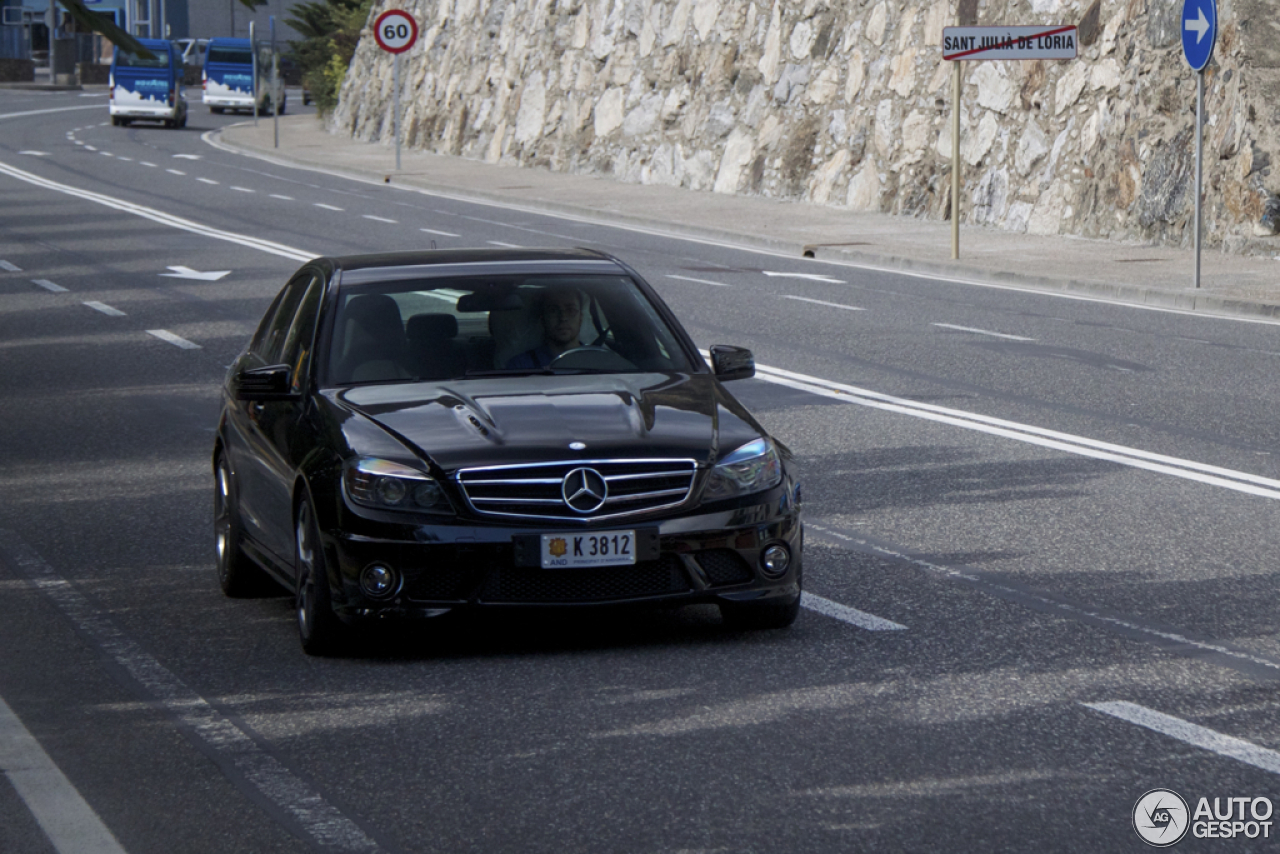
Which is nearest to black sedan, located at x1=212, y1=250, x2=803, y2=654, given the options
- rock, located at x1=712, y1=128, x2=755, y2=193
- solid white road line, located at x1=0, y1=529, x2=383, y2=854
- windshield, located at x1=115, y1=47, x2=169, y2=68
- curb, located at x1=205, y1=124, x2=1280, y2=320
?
solid white road line, located at x1=0, y1=529, x2=383, y2=854

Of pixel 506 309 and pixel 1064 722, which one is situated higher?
pixel 506 309

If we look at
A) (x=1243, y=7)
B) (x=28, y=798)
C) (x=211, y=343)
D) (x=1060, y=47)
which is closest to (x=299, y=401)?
(x=28, y=798)

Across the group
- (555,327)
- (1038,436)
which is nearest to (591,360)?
(555,327)

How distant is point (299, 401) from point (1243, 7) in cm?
2057

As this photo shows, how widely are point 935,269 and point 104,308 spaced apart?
9.84 metres

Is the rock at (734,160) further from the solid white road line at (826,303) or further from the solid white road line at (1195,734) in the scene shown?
the solid white road line at (1195,734)

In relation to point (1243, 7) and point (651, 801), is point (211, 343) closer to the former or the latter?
point (651, 801)

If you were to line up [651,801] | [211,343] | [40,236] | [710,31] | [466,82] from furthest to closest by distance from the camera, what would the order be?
[466,82], [710,31], [40,236], [211,343], [651,801]

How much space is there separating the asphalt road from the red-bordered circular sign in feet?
95.2

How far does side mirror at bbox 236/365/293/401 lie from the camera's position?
7184 millimetres

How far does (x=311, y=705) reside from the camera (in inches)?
237

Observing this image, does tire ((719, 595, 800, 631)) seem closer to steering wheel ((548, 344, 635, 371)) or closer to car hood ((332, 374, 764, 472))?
car hood ((332, 374, 764, 472))

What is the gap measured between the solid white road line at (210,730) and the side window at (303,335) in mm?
1151

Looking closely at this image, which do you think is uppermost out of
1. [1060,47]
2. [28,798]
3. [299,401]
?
[1060,47]
